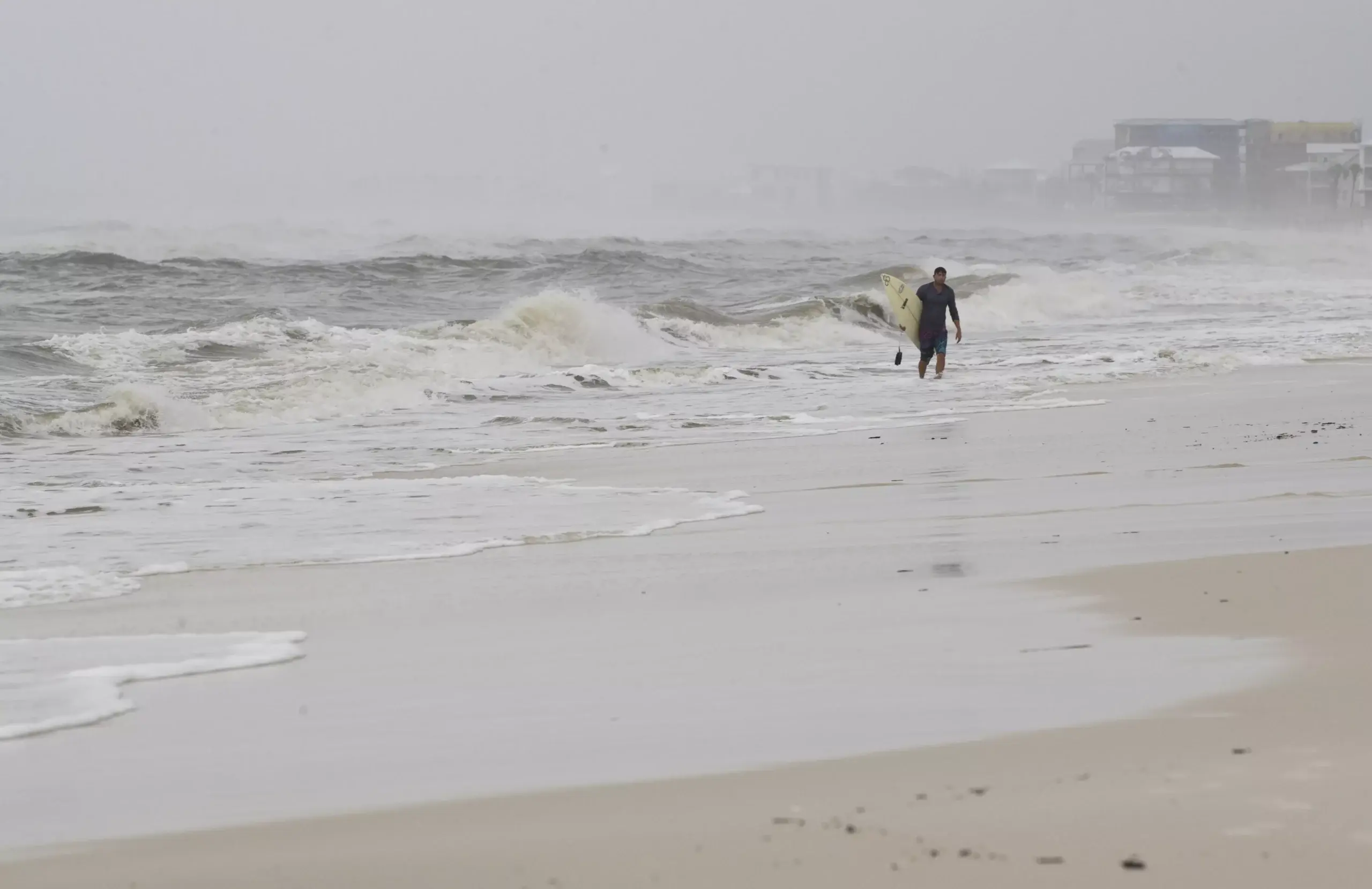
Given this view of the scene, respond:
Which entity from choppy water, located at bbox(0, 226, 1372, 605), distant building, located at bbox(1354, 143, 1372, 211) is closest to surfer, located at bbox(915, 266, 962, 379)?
choppy water, located at bbox(0, 226, 1372, 605)

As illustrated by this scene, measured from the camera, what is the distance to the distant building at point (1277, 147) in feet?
377

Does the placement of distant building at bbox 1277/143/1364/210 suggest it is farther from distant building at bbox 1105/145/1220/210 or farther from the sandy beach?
the sandy beach

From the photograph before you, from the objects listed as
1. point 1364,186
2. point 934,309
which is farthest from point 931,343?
point 1364,186

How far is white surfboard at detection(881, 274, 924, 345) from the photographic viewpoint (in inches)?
720

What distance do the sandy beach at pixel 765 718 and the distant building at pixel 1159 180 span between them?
113 meters

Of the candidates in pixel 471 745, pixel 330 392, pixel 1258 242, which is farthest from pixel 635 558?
pixel 1258 242

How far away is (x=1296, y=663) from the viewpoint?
→ 423 centimetres

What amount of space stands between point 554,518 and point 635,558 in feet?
4.23

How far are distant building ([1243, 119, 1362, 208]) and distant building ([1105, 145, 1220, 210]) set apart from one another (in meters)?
3.81

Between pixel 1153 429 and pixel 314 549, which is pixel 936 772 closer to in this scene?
pixel 314 549

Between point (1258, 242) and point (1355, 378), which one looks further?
point (1258, 242)

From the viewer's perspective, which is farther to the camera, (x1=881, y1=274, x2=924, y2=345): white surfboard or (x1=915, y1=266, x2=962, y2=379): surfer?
(x1=881, y1=274, x2=924, y2=345): white surfboard

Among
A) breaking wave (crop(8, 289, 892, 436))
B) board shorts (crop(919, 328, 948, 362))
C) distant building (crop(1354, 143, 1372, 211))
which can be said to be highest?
distant building (crop(1354, 143, 1372, 211))

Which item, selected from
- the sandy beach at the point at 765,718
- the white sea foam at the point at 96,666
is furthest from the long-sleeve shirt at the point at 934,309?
the white sea foam at the point at 96,666
